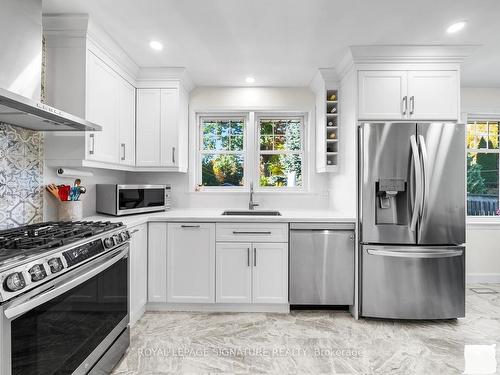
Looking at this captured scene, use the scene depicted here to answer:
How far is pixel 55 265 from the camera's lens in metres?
1.32

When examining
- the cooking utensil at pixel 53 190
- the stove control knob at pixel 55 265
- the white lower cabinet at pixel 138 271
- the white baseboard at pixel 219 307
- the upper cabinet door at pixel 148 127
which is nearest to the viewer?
the stove control knob at pixel 55 265

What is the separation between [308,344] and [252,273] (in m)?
0.76

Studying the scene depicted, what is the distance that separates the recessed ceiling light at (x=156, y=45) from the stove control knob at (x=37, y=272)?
2022mm

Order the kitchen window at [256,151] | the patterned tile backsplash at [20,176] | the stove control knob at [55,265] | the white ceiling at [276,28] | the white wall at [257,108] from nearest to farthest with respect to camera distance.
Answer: the stove control knob at [55,265] < the patterned tile backsplash at [20,176] < the white ceiling at [276,28] < the white wall at [257,108] < the kitchen window at [256,151]

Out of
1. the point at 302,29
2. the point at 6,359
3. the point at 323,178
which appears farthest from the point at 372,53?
the point at 6,359

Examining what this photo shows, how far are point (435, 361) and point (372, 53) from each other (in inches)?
97.4

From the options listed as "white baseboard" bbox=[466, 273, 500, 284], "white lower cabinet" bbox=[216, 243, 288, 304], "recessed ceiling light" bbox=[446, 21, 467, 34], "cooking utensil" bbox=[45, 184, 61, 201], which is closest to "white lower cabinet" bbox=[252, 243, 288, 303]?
"white lower cabinet" bbox=[216, 243, 288, 304]

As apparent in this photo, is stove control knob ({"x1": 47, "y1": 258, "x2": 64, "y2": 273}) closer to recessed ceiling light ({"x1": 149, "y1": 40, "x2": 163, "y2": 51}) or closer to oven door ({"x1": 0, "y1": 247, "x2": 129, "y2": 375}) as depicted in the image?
oven door ({"x1": 0, "y1": 247, "x2": 129, "y2": 375})

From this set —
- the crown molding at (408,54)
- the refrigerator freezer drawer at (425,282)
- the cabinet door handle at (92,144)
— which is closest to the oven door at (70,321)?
the cabinet door handle at (92,144)

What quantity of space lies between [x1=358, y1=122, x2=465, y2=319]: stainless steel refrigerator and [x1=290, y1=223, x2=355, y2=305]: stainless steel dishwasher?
20 cm

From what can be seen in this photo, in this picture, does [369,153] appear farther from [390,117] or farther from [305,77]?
[305,77]

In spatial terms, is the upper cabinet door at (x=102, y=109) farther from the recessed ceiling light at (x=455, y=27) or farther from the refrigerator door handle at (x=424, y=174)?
the recessed ceiling light at (x=455, y=27)

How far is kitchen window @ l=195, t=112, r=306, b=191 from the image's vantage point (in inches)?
147

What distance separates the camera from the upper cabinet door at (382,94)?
2689 mm
